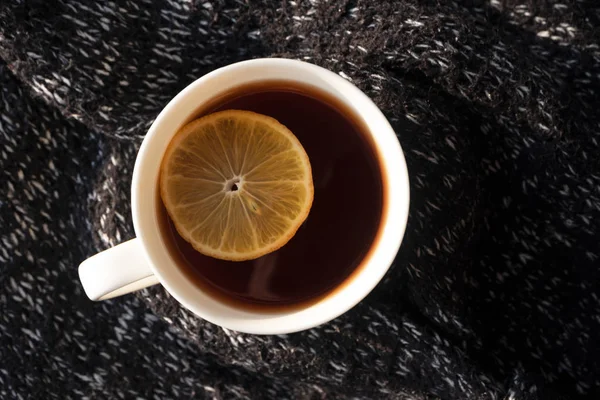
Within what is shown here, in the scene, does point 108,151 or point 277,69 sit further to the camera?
point 108,151

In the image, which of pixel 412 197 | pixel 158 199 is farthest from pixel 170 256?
pixel 412 197

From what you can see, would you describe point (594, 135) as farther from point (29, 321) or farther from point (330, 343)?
point (29, 321)

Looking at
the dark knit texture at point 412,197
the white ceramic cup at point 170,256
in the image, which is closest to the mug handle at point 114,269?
the white ceramic cup at point 170,256

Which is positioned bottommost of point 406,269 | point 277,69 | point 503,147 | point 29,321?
point 29,321

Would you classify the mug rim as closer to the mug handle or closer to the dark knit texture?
the mug handle

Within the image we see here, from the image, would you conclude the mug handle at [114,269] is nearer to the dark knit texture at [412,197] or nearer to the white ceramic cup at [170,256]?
the white ceramic cup at [170,256]

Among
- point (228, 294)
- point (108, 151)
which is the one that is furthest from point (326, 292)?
point (108, 151)

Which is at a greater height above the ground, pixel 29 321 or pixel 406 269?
pixel 406 269
